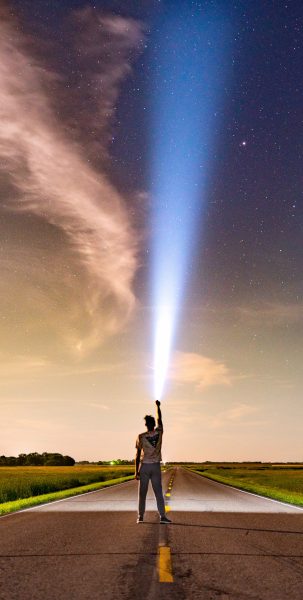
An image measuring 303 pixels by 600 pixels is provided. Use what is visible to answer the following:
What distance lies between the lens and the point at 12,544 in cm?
845

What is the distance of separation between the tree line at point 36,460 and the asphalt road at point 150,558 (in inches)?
6556

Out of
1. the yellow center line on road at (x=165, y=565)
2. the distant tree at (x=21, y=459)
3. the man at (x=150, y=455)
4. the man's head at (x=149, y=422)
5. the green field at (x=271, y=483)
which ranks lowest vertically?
the green field at (x=271, y=483)

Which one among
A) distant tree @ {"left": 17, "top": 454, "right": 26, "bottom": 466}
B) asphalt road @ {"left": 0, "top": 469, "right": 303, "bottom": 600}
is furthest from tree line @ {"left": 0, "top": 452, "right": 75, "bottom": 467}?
asphalt road @ {"left": 0, "top": 469, "right": 303, "bottom": 600}

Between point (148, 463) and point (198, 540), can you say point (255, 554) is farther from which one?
point (148, 463)

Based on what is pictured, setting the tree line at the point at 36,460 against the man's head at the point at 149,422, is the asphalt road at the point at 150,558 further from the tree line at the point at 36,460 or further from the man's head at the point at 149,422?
the tree line at the point at 36,460

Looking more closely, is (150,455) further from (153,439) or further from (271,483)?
(271,483)

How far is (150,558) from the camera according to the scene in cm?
727

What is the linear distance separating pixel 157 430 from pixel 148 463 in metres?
0.68

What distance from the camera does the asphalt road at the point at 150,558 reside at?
5449 millimetres

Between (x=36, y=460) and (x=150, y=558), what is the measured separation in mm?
179416

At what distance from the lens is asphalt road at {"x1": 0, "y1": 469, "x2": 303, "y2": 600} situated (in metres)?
5.45

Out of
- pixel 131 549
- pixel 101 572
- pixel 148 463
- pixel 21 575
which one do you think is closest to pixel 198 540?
pixel 131 549

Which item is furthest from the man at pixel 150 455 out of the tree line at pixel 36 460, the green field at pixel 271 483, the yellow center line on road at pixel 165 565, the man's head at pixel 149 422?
the tree line at pixel 36 460

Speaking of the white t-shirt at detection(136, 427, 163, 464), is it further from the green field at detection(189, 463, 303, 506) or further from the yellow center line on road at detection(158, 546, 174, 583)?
the green field at detection(189, 463, 303, 506)
